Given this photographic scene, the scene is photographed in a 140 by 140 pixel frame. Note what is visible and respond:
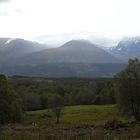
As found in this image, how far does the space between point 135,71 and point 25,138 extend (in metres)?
49.1

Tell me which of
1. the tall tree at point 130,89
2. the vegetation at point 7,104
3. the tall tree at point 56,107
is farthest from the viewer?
the tall tree at point 56,107

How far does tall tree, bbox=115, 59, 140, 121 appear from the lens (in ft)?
224

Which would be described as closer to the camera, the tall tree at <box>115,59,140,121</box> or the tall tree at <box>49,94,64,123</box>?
the tall tree at <box>115,59,140,121</box>

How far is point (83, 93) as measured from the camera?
152 m

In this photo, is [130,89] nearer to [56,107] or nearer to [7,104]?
[7,104]

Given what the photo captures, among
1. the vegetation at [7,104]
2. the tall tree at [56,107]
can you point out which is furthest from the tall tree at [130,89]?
the tall tree at [56,107]

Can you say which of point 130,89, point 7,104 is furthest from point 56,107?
point 130,89

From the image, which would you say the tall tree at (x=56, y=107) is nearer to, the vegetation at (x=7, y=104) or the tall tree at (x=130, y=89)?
the vegetation at (x=7, y=104)

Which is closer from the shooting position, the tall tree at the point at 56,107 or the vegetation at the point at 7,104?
the vegetation at the point at 7,104

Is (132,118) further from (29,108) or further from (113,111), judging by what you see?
(29,108)

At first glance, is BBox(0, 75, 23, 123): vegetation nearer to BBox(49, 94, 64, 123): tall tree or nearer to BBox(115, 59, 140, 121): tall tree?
BBox(49, 94, 64, 123): tall tree

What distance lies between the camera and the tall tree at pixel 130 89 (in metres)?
68.2

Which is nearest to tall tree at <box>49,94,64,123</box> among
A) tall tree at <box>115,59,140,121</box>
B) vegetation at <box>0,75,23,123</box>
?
vegetation at <box>0,75,23,123</box>

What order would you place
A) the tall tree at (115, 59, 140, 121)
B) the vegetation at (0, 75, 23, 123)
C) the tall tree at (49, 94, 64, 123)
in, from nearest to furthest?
the tall tree at (115, 59, 140, 121)
the vegetation at (0, 75, 23, 123)
the tall tree at (49, 94, 64, 123)
